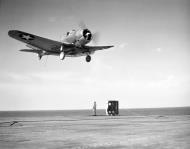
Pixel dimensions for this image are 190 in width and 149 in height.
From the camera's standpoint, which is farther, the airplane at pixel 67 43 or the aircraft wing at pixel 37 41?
the aircraft wing at pixel 37 41

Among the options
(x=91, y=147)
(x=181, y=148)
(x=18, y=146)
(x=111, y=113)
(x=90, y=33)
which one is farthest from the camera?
(x=111, y=113)

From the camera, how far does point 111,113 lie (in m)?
65.6

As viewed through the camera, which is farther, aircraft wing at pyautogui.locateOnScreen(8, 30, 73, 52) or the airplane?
aircraft wing at pyautogui.locateOnScreen(8, 30, 73, 52)

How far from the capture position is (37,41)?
36.7 meters

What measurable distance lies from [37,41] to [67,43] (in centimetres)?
412

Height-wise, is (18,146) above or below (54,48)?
below

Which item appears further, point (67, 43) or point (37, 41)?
point (37, 41)

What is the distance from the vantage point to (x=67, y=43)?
118 ft

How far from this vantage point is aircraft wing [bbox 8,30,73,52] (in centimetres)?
3519

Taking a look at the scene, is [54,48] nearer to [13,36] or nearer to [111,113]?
[13,36]

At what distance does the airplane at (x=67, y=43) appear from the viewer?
34.3 m

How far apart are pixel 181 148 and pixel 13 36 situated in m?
28.4

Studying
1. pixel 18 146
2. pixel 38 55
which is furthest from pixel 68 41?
pixel 18 146

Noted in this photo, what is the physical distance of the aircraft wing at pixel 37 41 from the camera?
115ft
